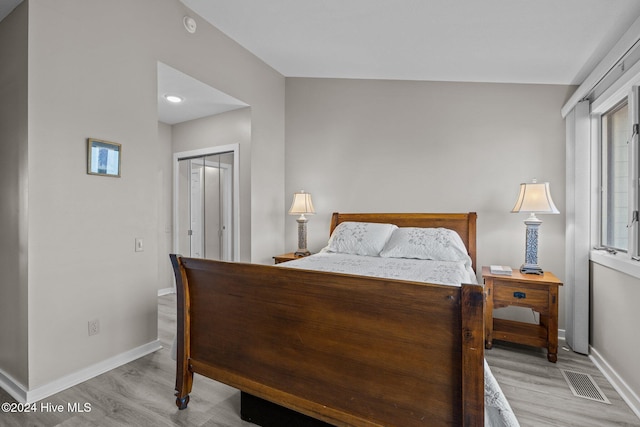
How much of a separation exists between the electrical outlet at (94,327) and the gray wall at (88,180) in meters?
0.03

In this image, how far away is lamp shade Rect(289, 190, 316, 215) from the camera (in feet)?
11.7

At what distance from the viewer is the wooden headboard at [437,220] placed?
3123 mm

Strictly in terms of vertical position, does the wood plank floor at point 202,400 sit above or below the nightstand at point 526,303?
below

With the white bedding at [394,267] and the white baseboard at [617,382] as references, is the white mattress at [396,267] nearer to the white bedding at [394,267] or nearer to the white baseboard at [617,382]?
the white bedding at [394,267]

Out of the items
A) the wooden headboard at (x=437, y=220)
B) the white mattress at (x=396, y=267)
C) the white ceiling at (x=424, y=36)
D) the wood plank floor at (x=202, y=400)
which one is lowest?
the wood plank floor at (x=202, y=400)

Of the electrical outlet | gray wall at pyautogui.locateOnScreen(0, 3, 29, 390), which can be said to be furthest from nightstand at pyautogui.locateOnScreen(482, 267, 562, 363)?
gray wall at pyautogui.locateOnScreen(0, 3, 29, 390)

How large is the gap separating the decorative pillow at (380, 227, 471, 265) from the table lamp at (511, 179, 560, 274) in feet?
1.65

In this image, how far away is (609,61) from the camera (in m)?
2.15

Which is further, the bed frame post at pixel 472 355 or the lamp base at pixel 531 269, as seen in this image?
the lamp base at pixel 531 269

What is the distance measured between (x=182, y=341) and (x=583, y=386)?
104 inches

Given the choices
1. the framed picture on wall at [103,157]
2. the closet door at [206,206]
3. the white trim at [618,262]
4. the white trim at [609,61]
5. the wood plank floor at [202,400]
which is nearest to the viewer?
the wood plank floor at [202,400]

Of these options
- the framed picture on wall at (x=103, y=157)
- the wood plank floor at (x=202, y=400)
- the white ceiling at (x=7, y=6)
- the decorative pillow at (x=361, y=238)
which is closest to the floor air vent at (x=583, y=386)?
the wood plank floor at (x=202, y=400)

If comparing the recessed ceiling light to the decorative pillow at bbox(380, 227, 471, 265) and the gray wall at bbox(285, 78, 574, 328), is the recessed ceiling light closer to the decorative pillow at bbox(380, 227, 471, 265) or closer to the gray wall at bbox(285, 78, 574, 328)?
the gray wall at bbox(285, 78, 574, 328)

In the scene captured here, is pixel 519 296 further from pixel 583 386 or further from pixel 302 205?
pixel 302 205
